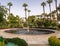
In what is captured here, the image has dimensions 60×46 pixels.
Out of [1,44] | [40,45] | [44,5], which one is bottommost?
[40,45]

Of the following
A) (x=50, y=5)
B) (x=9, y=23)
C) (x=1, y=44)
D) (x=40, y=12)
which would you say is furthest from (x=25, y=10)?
(x=1, y=44)

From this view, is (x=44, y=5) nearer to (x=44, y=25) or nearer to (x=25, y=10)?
(x=25, y=10)

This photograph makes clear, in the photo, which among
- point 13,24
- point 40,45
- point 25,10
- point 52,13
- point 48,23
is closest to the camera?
point 40,45

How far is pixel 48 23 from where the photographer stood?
37781mm

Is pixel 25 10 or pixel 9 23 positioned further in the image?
pixel 25 10

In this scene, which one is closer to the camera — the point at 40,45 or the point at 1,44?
the point at 1,44

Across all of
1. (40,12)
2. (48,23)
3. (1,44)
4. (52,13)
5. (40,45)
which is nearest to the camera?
(1,44)

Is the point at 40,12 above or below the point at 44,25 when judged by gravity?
above

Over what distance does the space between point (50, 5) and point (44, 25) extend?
22.2 metres

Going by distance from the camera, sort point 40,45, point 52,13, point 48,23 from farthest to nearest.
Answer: point 52,13
point 48,23
point 40,45

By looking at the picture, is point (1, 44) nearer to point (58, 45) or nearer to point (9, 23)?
point (58, 45)

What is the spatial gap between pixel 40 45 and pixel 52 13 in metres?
47.1

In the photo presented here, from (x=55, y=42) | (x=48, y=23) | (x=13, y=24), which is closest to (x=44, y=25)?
(x=48, y=23)

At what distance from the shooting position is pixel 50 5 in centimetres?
5881
